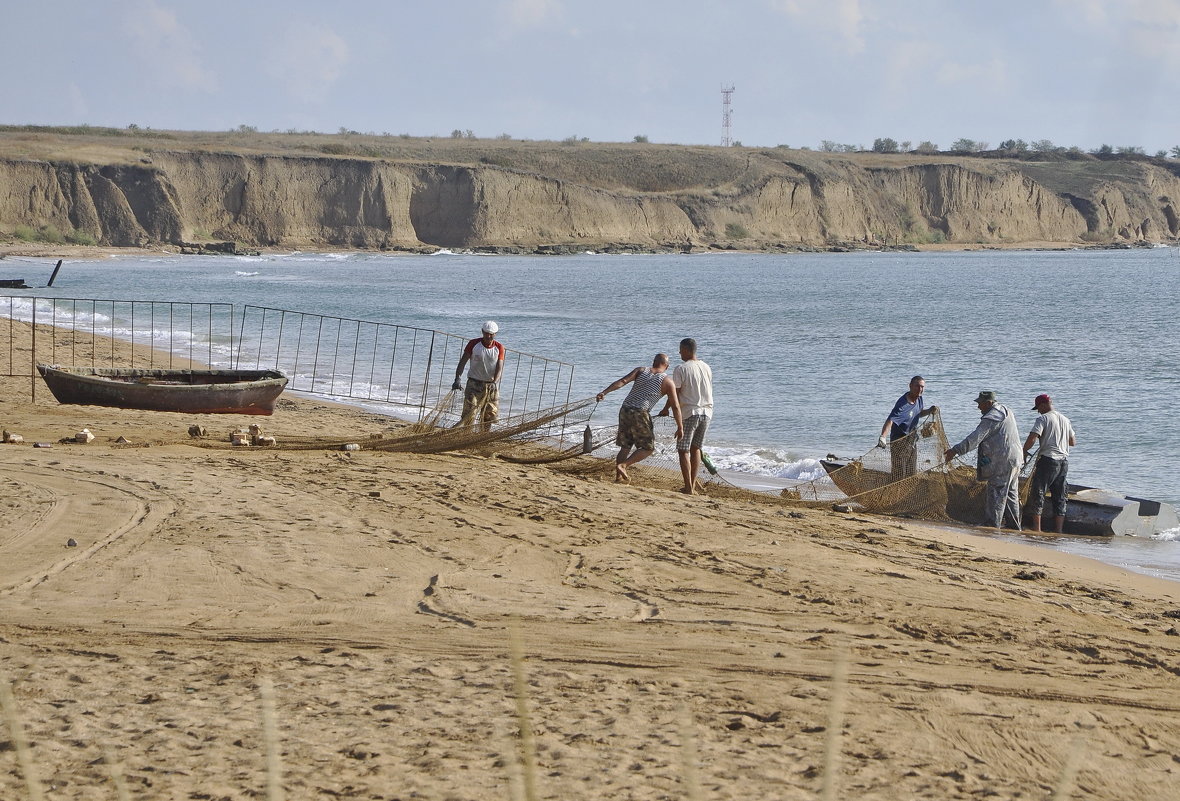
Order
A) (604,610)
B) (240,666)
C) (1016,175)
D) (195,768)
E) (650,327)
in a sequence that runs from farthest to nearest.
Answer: (1016,175) < (650,327) < (604,610) < (240,666) < (195,768)

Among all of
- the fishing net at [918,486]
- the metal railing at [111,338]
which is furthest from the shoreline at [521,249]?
the fishing net at [918,486]

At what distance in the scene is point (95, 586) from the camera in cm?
708

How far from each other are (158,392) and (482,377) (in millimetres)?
4836

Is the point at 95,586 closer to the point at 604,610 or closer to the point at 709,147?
the point at 604,610

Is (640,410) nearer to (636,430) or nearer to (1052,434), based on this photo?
(636,430)

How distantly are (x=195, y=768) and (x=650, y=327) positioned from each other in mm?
34639

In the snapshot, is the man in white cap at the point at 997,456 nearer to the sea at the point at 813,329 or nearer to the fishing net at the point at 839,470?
the fishing net at the point at 839,470

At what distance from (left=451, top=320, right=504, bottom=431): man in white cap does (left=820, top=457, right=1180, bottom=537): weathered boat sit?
163 inches

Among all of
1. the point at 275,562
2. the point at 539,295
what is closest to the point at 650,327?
the point at 539,295

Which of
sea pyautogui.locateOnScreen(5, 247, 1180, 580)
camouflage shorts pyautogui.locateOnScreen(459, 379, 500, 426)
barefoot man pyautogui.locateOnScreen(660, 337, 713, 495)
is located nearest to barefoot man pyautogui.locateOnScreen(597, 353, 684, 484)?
barefoot man pyautogui.locateOnScreen(660, 337, 713, 495)

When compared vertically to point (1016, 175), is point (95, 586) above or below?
below

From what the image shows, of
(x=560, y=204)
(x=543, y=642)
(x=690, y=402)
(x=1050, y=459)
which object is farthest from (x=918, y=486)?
(x=560, y=204)

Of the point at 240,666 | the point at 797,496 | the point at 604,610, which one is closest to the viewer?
the point at 240,666

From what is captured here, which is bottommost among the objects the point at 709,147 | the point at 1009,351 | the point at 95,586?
the point at 95,586
